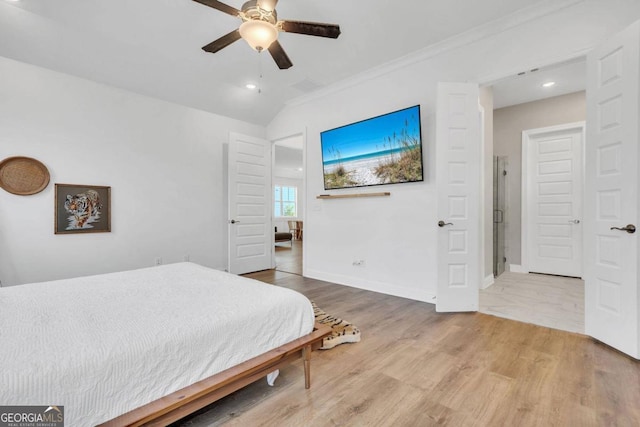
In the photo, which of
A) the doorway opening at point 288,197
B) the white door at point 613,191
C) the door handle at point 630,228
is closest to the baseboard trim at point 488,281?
the white door at point 613,191

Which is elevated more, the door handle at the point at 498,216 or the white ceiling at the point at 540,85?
the white ceiling at the point at 540,85

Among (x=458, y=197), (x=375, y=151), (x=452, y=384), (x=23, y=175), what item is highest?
(x=375, y=151)

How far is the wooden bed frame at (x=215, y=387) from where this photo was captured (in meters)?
1.14

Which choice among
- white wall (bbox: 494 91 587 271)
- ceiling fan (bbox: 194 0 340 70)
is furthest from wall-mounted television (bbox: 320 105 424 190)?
white wall (bbox: 494 91 587 271)

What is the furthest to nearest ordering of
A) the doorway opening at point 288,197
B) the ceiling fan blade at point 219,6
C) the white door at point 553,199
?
the doorway opening at point 288,197, the white door at point 553,199, the ceiling fan blade at point 219,6

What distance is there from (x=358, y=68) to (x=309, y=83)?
30.8 inches

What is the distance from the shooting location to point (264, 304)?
1.65 meters

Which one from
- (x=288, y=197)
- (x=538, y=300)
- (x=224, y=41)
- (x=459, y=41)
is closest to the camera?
(x=224, y=41)

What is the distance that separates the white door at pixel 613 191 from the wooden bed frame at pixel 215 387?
7.37 ft

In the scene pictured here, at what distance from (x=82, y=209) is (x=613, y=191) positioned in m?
5.24

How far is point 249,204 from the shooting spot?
5.01 m

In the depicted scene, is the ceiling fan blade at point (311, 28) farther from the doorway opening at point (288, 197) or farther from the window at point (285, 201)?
the window at point (285, 201)

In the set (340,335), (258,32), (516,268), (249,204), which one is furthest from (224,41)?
(516,268)

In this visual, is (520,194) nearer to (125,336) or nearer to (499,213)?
(499,213)
